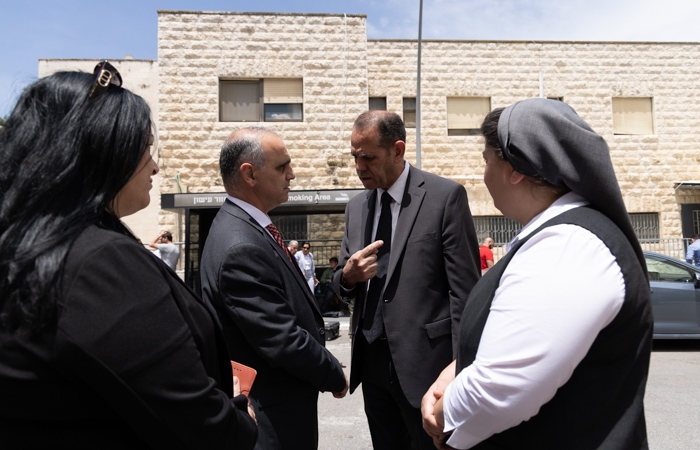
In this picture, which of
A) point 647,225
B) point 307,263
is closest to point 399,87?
point 307,263

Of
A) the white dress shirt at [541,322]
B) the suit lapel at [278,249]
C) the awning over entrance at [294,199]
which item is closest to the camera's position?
the white dress shirt at [541,322]

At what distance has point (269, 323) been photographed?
226 centimetres

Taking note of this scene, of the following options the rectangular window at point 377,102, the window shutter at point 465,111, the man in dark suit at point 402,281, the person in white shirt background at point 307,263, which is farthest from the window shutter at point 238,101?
the man in dark suit at point 402,281

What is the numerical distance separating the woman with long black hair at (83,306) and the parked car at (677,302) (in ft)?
27.8

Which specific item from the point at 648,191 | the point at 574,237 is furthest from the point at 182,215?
the point at 574,237

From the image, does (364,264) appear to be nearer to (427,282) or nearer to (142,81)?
(427,282)

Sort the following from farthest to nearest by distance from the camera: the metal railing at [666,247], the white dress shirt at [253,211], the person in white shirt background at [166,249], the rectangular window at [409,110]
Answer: the rectangular window at [409,110]
the metal railing at [666,247]
the person in white shirt background at [166,249]
the white dress shirt at [253,211]

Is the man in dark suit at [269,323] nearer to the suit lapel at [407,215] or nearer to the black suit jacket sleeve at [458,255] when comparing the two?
the suit lapel at [407,215]

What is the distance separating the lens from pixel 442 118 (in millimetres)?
15539

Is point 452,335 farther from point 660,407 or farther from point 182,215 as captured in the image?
point 182,215

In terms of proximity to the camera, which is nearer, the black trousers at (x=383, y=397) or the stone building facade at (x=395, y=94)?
the black trousers at (x=383, y=397)

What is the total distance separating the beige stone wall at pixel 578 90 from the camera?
1548 centimetres

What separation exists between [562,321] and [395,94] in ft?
48.4

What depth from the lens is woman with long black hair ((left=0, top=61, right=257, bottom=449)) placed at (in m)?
1.12
